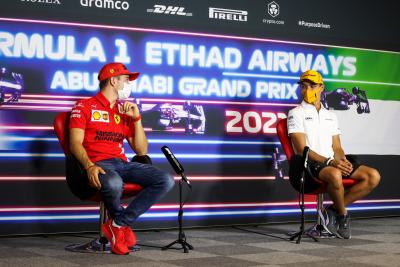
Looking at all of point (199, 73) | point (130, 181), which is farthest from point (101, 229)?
point (199, 73)

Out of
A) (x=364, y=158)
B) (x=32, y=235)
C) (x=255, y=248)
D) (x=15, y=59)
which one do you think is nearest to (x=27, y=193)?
(x=32, y=235)

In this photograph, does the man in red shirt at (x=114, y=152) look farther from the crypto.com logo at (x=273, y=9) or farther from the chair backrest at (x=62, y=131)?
the crypto.com logo at (x=273, y=9)

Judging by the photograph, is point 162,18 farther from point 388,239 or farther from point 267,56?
point 388,239

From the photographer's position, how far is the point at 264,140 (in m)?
7.01

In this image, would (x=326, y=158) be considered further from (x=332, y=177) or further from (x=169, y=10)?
(x=169, y=10)

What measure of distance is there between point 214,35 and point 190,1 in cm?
38

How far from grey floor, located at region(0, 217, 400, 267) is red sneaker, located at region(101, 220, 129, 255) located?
61mm

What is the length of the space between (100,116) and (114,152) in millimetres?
276

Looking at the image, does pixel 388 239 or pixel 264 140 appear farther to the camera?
pixel 264 140

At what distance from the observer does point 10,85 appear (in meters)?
5.80

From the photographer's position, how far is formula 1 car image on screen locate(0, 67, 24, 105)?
18.9 ft

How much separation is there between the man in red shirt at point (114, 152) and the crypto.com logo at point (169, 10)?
3.84ft

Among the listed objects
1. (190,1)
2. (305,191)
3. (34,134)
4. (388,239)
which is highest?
(190,1)

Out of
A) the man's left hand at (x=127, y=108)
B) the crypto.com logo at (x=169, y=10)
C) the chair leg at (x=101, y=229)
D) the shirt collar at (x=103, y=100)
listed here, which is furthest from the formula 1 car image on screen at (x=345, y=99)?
the chair leg at (x=101, y=229)
